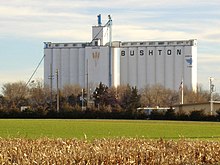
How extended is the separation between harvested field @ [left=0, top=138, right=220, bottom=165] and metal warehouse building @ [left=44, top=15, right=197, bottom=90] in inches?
4153

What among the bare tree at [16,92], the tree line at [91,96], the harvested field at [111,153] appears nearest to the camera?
the harvested field at [111,153]

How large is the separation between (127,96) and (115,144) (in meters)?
→ 103

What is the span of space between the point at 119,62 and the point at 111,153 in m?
115

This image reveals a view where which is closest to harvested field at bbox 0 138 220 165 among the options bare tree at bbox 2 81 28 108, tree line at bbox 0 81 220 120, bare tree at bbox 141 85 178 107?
tree line at bbox 0 81 220 120

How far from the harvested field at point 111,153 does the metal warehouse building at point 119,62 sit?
105 meters

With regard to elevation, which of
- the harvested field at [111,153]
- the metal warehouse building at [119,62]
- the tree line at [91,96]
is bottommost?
the harvested field at [111,153]

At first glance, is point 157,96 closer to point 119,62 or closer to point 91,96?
point 119,62

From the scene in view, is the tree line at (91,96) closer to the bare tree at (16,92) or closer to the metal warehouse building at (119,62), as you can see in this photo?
the bare tree at (16,92)

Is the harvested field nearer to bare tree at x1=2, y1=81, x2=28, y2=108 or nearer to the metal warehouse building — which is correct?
the metal warehouse building

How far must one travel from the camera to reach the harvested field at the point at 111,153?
23312 millimetres

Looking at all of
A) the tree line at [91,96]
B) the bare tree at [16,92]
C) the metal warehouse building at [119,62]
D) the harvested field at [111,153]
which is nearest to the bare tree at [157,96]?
the tree line at [91,96]

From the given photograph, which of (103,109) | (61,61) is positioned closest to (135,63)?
(61,61)

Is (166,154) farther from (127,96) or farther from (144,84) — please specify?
(144,84)

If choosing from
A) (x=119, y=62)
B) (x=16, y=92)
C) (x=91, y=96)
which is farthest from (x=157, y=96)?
(x=16, y=92)
